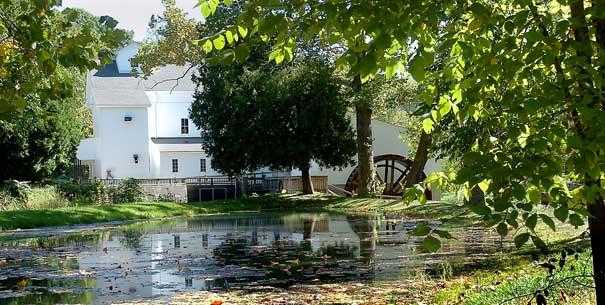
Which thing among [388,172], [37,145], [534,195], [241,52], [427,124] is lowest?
[534,195]

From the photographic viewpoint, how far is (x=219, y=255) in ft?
50.1

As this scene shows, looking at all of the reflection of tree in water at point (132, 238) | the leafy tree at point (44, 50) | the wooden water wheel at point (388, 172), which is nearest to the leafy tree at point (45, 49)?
the leafy tree at point (44, 50)

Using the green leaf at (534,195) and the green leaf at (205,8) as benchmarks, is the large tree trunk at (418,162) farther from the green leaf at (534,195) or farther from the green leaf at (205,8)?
the green leaf at (205,8)

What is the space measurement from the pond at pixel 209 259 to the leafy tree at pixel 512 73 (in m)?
6.57

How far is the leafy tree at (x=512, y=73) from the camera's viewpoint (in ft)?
11.1

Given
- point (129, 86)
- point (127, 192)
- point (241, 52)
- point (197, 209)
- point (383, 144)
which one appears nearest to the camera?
point (241, 52)

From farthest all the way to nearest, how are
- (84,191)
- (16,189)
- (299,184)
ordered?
(299,184) < (84,191) < (16,189)

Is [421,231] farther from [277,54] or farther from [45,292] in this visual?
[45,292]

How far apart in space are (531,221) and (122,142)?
53.3m

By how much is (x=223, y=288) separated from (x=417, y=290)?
2740 mm

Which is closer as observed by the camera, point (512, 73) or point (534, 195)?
point (534, 195)

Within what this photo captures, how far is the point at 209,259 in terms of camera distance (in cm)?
1449

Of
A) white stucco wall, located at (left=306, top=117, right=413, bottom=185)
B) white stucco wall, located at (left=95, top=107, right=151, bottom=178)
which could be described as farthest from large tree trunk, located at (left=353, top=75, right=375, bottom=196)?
white stucco wall, located at (left=95, top=107, right=151, bottom=178)

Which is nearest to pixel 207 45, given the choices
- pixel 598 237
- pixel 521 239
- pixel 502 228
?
pixel 502 228
